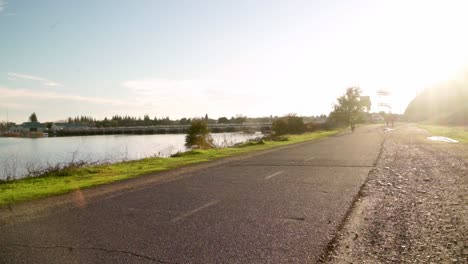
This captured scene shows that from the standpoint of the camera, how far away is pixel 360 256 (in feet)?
16.8

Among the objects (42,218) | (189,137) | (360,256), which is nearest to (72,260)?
(42,218)

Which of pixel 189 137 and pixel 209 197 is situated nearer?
pixel 209 197

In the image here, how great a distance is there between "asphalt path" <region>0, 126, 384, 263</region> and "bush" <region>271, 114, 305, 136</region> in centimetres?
5908

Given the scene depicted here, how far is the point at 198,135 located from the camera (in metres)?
52.0

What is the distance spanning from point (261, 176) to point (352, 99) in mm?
82847

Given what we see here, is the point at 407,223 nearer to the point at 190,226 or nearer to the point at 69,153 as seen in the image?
the point at 190,226

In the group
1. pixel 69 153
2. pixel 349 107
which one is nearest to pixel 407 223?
pixel 69 153

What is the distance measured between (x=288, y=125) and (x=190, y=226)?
6486 cm

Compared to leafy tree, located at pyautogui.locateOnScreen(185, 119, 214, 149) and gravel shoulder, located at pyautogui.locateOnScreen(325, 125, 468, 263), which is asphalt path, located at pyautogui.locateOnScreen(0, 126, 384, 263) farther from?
leafy tree, located at pyautogui.locateOnScreen(185, 119, 214, 149)

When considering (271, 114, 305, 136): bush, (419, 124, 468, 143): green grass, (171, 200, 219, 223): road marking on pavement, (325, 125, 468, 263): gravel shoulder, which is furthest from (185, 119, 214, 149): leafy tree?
(171, 200, 219, 223): road marking on pavement

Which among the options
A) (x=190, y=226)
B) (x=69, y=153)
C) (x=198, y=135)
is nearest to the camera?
(x=190, y=226)

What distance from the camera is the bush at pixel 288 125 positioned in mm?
70000

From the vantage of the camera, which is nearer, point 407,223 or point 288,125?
point 407,223

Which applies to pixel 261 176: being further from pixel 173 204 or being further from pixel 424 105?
pixel 424 105
